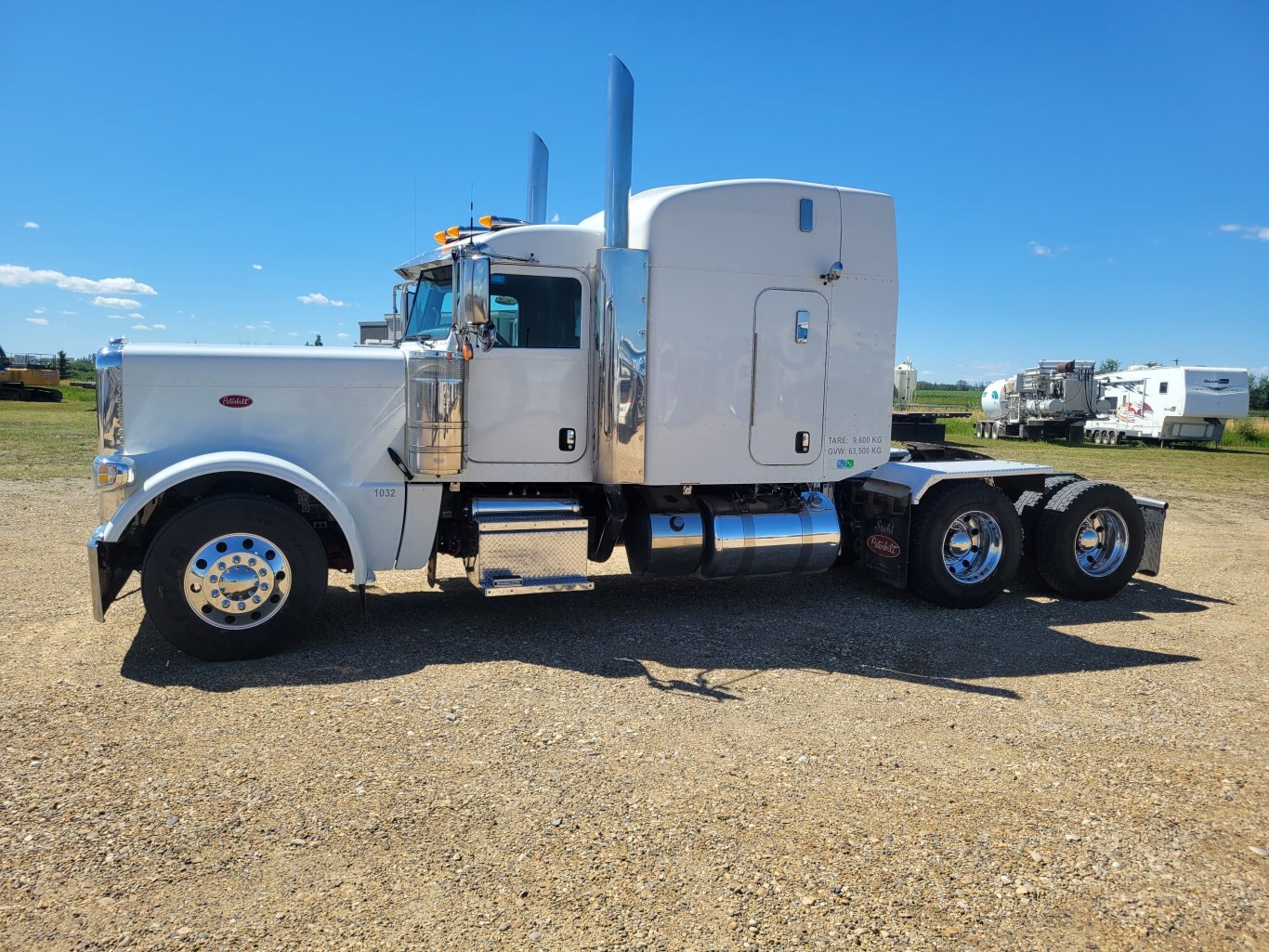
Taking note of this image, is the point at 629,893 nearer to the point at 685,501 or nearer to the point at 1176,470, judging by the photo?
the point at 685,501

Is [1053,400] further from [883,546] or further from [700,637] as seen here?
[700,637]

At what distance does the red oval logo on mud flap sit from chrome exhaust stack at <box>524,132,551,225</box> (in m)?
4.38

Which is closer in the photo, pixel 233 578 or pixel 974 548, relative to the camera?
pixel 233 578

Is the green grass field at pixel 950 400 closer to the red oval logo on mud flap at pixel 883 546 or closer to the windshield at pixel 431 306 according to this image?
the red oval logo on mud flap at pixel 883 546

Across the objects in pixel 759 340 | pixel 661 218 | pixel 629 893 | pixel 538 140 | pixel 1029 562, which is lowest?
pixel 629 893

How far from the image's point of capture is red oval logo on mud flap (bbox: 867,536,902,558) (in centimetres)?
773

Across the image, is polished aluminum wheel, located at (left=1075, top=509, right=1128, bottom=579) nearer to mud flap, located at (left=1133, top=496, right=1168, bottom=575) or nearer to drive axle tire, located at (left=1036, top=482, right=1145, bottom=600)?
drive axle tire, located at (left=1036, top=482, right=1145, bottom=600)

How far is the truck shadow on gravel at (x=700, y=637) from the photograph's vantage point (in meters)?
5.82

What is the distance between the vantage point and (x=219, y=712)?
4.96m

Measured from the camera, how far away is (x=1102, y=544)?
8.41 meters

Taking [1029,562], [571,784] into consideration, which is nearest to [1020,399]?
[1029,562]

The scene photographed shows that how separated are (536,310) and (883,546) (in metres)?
3.75

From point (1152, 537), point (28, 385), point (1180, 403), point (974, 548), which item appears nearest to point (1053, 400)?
point (1180, 403)

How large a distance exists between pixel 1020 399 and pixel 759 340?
1350 inches
